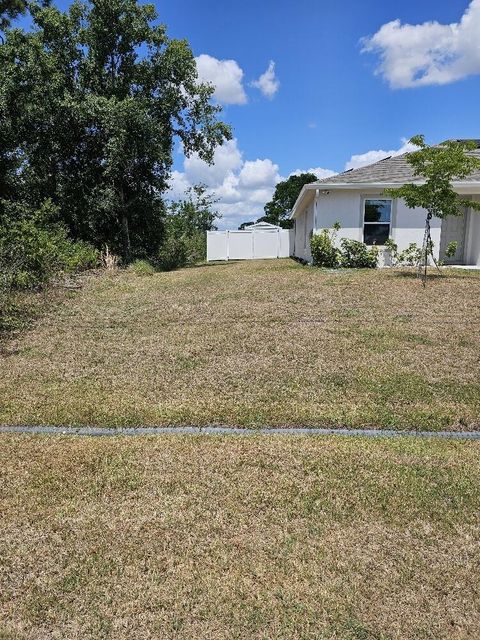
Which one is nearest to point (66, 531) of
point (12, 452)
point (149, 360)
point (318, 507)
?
point (12, 452)

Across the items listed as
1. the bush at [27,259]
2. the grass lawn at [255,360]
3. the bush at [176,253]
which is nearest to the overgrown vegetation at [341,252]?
the grass lawn at [255,360]

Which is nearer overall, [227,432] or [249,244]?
[227,432]

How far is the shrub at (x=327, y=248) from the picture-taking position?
14133 millimetres

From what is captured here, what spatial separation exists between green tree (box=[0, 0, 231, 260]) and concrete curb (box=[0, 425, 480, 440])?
1353 centimetres

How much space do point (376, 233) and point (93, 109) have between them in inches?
390

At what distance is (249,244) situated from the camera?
2614cm

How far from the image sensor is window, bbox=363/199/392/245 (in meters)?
14.3

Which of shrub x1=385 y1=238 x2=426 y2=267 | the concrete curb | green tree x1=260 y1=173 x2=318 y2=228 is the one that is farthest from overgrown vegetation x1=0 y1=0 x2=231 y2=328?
green tree x1=260 y1=173 x2=318 y2=228

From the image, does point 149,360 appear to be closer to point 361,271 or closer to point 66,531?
point 66,531

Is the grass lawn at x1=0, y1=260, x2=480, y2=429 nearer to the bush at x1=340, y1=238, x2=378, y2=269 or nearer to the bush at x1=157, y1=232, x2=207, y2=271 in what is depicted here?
the bush at x1=340, y1=238, x2=378, y2=269

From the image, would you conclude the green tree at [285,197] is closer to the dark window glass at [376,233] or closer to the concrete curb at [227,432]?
the dark window glass at [376,233]

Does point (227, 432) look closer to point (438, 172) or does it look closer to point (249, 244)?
point (438, 172)

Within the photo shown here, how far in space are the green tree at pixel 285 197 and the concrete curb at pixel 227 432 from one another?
5057 centimetres

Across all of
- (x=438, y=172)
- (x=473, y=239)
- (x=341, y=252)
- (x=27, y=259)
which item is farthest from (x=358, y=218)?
(x=27, y=259)
